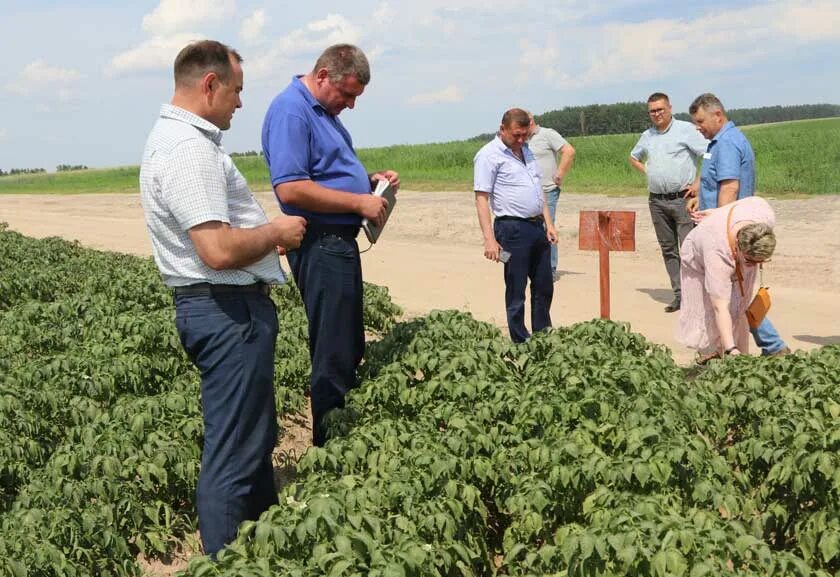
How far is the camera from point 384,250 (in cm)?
1462

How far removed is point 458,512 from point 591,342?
2201mm

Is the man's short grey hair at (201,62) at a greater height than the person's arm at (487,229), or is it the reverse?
the man's short grey hair at (201,62)

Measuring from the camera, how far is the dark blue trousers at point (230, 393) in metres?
3.73

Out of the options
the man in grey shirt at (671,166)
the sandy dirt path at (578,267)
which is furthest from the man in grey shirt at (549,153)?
the man in grey shirt at (671,166)

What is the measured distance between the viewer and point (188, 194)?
350 cm

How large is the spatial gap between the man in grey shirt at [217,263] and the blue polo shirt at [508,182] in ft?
10.0

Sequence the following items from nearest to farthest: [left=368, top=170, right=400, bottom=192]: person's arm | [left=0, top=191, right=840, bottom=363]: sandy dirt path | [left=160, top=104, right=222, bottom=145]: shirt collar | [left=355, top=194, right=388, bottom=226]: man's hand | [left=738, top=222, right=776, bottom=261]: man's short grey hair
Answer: [left=160, top=104, right=222, bottom=145]: shirt collar < [left=355, top=194, right=388, bottom=226]: man's hand < [left=368, top=170, right=400, bottom=192]: person's arm < [left=738, top=222, right=776, bottom=261]: man's short grey hair < [left=0, top=191, right=840, bottom=363]: sandy dirt path

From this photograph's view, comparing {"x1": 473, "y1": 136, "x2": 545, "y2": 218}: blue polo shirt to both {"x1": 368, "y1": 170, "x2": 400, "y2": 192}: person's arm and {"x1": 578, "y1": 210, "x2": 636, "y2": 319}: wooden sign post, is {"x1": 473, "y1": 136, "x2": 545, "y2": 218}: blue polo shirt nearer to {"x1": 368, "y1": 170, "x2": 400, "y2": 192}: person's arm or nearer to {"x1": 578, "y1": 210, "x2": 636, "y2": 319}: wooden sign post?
{"x1": 578, "y1": 210, "x2": 636, "y2": 319}: wooden sign post

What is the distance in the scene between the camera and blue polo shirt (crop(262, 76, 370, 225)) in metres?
4.55

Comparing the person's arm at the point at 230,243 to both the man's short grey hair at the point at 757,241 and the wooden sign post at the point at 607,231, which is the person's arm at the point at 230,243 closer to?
the man's short grey hair at the point at 757,241

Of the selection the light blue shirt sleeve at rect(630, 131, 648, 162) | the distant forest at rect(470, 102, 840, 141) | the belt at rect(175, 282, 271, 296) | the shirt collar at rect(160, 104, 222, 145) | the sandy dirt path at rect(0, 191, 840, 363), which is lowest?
the sandy dirt path at rect(0, 191, 840, 363)

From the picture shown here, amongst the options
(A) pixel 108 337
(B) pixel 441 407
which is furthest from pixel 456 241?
(B) pixel 441 407

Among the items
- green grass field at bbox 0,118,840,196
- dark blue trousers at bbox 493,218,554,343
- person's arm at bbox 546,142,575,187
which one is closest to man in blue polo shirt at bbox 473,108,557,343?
dark blue trousers at bbox 493,218,554,343

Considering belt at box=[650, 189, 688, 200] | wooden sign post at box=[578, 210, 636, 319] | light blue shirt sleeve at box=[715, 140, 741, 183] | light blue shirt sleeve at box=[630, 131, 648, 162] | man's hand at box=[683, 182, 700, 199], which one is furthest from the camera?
light blue shirt sleeve at box=[630, 131, 648, 162]
